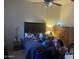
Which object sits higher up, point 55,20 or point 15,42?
point 55,20

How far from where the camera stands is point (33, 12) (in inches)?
87.5

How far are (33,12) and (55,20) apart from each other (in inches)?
13.6

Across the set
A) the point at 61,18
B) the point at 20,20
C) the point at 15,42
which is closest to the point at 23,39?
the point at 15,42

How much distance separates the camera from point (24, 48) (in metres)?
2.08

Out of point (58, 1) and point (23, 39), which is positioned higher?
point (58, 1)
